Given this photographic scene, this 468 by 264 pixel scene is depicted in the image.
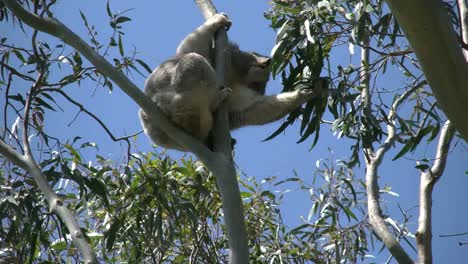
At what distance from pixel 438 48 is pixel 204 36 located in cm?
282

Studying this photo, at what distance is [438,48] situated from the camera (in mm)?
2393

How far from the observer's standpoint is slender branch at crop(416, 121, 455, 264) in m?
5.00

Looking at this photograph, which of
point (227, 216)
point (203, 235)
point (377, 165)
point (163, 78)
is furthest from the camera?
point (377, 165)

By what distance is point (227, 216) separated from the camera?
3.42 m

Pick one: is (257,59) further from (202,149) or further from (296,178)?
(202,149)

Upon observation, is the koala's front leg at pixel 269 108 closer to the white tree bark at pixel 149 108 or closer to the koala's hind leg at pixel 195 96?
the koala's hind leg at pixel 195 96

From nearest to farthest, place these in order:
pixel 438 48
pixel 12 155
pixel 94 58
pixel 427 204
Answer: pixel 438 48, pixel 94 58, pixel 12 155, pixel 427 204

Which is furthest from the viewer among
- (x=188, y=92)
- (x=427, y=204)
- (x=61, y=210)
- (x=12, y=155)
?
(x=427, y=204)

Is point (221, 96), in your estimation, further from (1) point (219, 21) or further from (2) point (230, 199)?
(2) point (230, 199)

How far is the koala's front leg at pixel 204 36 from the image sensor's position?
4938 millimetres

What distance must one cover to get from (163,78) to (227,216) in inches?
69.3

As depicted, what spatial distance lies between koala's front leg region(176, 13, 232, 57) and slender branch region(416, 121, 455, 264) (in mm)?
1732

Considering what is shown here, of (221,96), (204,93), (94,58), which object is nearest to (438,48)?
(94,58)

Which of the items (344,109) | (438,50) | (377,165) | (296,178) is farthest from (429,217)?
(438,50)
